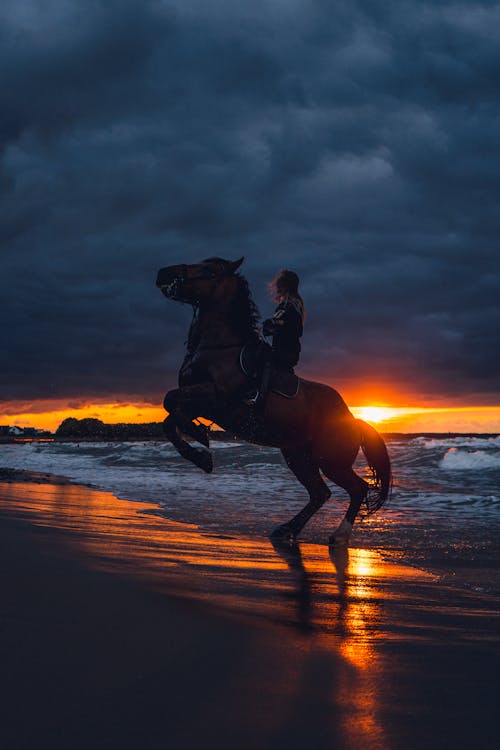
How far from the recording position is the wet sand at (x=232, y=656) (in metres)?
1.43

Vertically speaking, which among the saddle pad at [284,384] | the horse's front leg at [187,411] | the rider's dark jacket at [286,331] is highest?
the rider's dark jacket at [286,331]

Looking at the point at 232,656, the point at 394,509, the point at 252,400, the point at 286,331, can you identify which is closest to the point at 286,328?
the point at 286,331

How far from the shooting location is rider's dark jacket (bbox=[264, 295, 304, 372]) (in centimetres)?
620

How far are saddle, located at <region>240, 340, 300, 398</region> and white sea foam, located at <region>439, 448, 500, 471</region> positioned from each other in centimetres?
1058

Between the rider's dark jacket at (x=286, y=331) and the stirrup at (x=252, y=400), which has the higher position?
the rider's dark jacket at (x=286, y=331)

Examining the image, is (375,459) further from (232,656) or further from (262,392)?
(232,656)

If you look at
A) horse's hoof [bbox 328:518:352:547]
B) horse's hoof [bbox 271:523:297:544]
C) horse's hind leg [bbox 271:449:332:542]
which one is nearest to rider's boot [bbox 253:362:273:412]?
horse's hind leg [bbox 271:449:332:542]

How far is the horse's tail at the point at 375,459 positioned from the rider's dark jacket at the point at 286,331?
40.9 inches

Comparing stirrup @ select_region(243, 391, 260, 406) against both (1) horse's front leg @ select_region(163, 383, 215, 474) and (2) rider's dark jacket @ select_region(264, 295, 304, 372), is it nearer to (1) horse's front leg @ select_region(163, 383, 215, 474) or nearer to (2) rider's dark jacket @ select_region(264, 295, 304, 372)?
(1) horse's front leg @ select_region(163, 383, 215, 474)

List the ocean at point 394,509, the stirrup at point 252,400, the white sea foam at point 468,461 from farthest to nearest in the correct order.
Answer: the white sea foam at point 468,461
the stirrup at point 252,400
the ocean at point 394,509

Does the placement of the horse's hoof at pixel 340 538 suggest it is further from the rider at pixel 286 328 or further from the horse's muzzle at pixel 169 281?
the horse's muzzle at pixel 169 281

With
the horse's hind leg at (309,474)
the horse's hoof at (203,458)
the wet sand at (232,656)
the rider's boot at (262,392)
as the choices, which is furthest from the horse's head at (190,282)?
the wet sand at (232,656)

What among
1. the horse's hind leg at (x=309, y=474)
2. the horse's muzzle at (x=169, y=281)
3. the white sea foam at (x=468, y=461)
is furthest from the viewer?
the white sea foam at (x=468, y=461)

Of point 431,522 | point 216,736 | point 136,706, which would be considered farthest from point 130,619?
point 431,522
